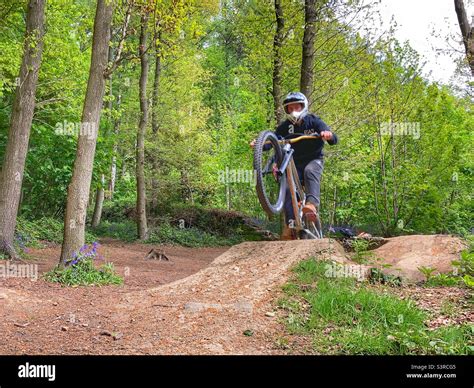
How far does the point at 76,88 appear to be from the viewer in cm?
1576

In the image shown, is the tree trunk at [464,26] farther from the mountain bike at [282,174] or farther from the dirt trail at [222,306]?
the dirt trail at [222,306]

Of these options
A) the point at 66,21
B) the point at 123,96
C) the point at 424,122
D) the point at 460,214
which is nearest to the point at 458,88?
the point at 424,122

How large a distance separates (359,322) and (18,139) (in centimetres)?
947

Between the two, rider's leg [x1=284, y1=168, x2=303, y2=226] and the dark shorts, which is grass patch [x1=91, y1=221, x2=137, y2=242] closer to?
rider's leg [x1=284, y1=168, x2=303, y2=226]

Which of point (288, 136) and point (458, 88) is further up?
point (458, 88)

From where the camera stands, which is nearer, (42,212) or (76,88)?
(76,88)

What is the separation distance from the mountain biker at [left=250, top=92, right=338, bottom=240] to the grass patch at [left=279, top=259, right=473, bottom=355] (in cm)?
135

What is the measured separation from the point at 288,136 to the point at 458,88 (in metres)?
13.2

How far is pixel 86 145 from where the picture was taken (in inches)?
370

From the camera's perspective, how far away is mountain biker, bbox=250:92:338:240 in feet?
23.8
